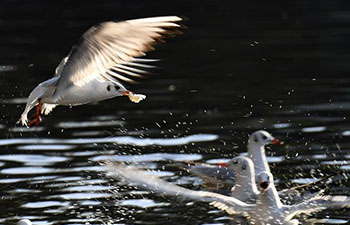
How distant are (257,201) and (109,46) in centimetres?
221

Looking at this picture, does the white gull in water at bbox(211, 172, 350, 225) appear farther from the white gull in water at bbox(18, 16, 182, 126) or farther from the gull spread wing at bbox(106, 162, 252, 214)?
the white gull in water at bbox(18, 16, 182, 126)

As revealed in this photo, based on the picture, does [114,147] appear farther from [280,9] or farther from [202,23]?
[280,9]

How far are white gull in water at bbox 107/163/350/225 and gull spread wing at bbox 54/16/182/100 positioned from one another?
93 cm

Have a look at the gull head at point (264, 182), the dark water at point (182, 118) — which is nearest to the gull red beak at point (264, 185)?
the gull head at point (264, 182)

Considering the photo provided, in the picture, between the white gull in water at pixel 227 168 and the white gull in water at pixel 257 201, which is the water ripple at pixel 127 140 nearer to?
the white gull in water at pixel 227 168

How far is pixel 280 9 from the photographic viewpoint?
97.9 ft

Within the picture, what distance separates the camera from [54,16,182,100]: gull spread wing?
1009cm

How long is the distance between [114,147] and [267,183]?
169 inches

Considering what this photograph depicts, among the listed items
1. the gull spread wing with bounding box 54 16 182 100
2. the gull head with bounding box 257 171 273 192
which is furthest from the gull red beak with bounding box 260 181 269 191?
the gull spread wing with bounding box 54 16 182 100

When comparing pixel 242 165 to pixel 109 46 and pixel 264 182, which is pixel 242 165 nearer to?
pixel 264 182

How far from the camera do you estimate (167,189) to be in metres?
9.88

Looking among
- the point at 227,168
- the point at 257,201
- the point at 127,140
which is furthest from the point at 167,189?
the point at 127,140

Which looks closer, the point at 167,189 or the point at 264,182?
the point at 167,189

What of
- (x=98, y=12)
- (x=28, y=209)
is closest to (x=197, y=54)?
(x=98, y=12)
